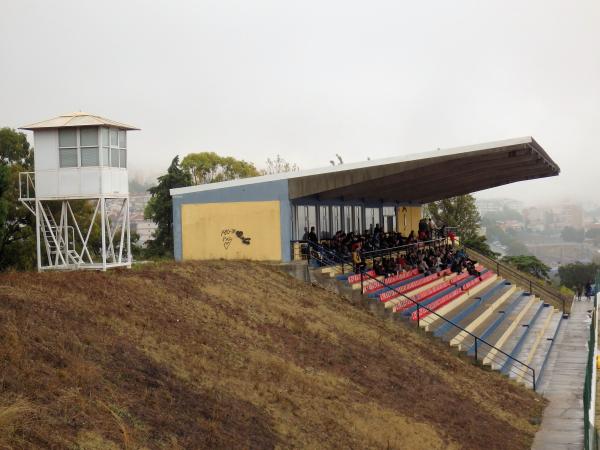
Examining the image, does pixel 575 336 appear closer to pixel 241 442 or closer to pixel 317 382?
pixel 317 382

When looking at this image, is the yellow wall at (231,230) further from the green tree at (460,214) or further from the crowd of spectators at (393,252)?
the green tree at (460,214)

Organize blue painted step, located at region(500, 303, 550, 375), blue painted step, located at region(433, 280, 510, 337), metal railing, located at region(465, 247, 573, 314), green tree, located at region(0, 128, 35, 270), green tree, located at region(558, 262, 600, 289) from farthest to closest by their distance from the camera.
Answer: green tree, located at region(558, 262, 600, 289)
metal railing, located at region(465, 247, 573, 314)
green tree, located at region(0, 128, 35, 270)
blue painted step, located at region(433, 280, 510, 337)
blue painted step, located at region(500, 303, 550, 375)

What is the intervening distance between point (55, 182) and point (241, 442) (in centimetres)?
1359

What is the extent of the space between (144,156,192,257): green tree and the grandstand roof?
18990mm

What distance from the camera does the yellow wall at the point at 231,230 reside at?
84.7 ft

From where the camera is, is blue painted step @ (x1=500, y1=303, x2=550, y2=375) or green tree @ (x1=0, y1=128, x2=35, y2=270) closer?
blue painted step @ (x1=500, y1=303, x2=550, y2=375)

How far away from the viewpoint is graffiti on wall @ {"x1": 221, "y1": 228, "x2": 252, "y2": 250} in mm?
26172

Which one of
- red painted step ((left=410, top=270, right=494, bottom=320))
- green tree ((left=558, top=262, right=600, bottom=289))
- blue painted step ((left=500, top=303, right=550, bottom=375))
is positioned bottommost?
green tree ((left=558, top=262, right=600, bottom=289))

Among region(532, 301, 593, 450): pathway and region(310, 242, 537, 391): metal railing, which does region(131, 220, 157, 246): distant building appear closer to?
region(532, 301, 593, 450): pathway

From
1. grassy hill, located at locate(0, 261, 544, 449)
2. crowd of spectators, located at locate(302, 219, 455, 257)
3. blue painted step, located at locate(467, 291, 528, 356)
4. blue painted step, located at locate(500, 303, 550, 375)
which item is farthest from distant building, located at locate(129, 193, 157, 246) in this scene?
grassy hill, located at locate(0, 261, 544, 449)

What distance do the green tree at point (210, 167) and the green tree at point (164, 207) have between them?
44.9 feet

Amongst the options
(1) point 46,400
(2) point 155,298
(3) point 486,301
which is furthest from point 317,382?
(3) point 486,301

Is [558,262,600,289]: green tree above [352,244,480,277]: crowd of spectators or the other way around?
the other way around

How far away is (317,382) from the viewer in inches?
617
